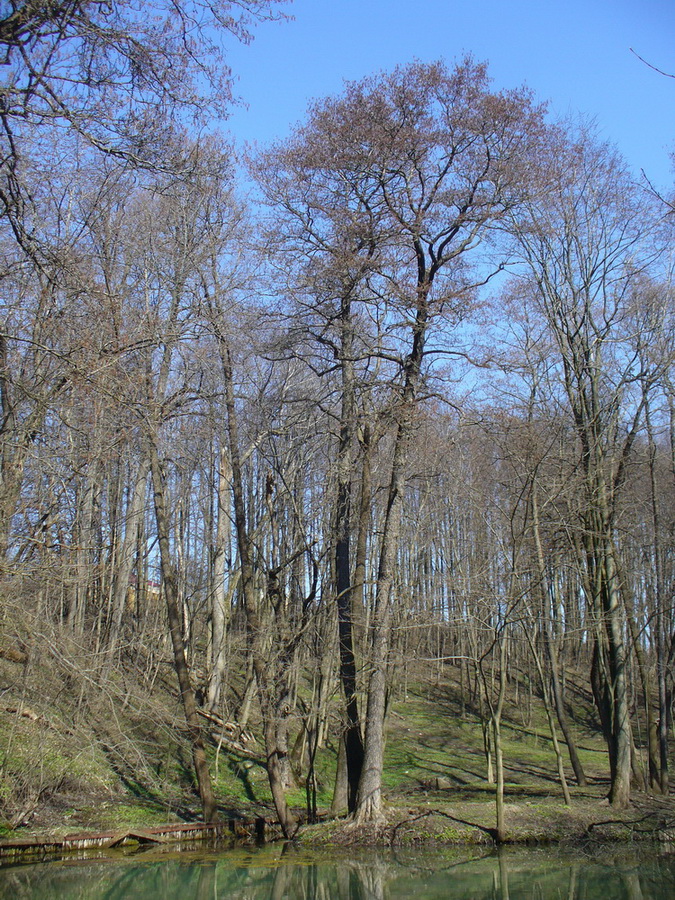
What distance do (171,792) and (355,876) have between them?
232 inches

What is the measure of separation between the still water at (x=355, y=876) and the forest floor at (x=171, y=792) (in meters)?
0.75

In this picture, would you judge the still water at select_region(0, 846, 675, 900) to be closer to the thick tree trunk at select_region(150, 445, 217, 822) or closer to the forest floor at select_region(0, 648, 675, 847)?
the forest floor at select_region(0, 648, 675, 847)

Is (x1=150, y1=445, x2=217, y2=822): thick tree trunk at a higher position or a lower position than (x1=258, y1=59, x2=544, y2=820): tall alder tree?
lower

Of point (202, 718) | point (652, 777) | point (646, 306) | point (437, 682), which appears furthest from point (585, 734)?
point (646, 306)

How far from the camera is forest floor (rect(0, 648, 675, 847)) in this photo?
1158 centimetres

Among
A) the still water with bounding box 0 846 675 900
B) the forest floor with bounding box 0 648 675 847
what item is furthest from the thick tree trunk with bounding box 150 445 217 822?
the still water with bounding box 0 846 675 900

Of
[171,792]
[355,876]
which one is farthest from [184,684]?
[355,876]

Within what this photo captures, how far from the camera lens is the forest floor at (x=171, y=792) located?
11578 mm

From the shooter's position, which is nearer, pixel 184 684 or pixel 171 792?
pixel 171 792

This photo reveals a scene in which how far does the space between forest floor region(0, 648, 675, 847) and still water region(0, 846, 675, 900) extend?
75cm

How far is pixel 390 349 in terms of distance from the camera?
556 inches

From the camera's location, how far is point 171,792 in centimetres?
1430

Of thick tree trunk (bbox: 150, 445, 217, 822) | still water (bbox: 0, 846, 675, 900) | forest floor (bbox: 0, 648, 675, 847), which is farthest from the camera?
thick tree trunk (bbox: 150, 445, 217, 822)

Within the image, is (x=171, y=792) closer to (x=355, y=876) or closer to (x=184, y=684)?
(x=184, y=684)
